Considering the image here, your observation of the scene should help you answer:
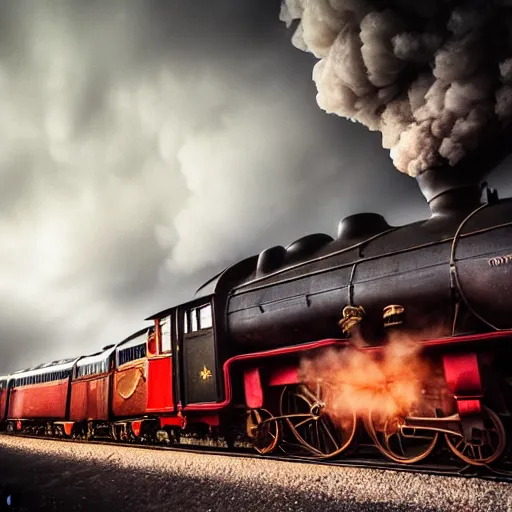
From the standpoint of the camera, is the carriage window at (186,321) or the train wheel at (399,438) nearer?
the train wheel at (399,438)

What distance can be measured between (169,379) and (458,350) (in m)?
4.83

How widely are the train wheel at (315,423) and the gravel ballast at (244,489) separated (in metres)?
0.91

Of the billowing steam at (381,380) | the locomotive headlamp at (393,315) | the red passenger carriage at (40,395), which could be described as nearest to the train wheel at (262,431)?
the billowing steam at (381,380)

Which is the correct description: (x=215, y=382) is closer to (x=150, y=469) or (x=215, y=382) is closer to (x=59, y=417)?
(x=150, y=469)

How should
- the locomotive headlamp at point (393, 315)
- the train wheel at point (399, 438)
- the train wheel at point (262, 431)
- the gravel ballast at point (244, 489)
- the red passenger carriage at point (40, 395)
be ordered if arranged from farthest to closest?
the red passenger carriage at point (40, 395), the train wheel at point (262, 431), the locomotive headlamp at point (393, 315), the train wheel at point (399, 438), the gravel ballast at point (244, 489)

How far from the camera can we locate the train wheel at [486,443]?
13.1ft

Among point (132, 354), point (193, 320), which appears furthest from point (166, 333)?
point (132, 354)

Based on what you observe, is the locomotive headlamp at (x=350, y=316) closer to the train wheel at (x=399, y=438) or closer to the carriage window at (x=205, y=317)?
the train wheel at (x=399, y=438)

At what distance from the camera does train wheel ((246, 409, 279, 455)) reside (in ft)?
19.7

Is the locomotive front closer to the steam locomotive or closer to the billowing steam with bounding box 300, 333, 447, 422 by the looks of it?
the steam locomotive

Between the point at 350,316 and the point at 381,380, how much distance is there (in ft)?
2.48

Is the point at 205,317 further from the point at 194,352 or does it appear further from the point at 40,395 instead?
the point at 40,395

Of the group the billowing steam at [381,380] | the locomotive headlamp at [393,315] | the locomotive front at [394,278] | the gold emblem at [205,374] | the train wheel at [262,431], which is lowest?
the train wheel at [262,431]

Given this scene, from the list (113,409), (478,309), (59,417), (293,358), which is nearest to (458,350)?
(478,309)
